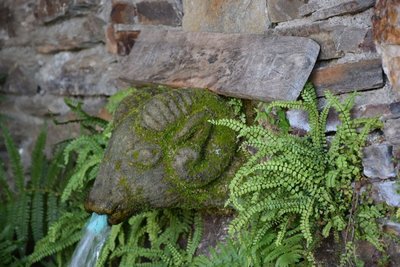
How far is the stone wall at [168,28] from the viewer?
254 centimetres

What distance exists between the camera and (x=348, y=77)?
2648 mm

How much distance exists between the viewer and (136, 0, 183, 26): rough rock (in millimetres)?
3602

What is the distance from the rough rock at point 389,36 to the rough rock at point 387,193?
390 mm

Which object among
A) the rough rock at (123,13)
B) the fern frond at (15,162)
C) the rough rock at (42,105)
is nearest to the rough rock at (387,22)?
the rough rock at (123,13)

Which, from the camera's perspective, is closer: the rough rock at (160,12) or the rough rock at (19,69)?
the rough rock at (160,12)

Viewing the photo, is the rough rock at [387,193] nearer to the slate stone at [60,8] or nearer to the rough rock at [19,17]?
the slate stone at [60,8]

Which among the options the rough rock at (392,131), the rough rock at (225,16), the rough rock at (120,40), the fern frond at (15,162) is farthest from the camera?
the fern frond at (15,162)

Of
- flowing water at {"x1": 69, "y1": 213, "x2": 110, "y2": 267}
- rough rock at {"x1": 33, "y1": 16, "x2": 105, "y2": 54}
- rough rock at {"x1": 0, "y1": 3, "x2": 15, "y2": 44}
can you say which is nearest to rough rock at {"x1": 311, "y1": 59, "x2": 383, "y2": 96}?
flowing water at {"x1": 69, "y1": 213, "x2": 110, "y2": 267}

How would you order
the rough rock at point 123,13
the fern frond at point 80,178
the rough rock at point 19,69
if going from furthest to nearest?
1. the rough rock at point 19,69
2. the rough rock at point 123,13
3. the fern frond at point 80,178

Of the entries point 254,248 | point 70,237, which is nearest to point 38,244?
point 70,237

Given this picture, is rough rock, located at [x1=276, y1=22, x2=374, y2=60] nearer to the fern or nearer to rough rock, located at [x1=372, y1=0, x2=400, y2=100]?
rough rock, located at [x1=372, y1=0, x2=400, y2=100]

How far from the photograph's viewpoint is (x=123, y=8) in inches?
155

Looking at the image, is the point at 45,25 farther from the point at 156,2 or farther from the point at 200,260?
the point at 200,260

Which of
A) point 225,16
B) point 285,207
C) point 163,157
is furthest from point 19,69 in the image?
point 285,207
